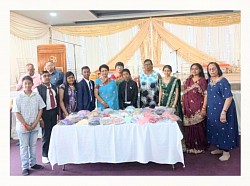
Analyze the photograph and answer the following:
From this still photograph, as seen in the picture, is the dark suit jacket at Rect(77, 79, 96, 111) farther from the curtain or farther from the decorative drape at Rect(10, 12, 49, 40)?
the decorative drape at Rect(10, 12, 49, 40)

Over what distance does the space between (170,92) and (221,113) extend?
49cm

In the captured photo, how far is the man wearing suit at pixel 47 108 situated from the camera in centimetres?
246

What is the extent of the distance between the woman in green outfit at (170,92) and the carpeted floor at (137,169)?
18.8 inches

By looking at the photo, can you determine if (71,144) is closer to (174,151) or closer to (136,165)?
(136,165)

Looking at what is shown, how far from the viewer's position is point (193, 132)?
2.68 meters

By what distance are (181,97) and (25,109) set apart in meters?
1.35

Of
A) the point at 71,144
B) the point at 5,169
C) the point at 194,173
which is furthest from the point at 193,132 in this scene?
the point at 5,169

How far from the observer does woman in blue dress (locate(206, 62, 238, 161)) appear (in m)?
2.36

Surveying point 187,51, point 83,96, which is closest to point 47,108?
point 83,96

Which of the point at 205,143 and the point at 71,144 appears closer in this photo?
the point at 71,144

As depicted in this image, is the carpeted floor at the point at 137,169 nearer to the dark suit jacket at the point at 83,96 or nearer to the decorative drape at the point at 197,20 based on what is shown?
the dark suit jacket at the point at 83,96

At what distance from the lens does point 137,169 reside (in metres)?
2.29

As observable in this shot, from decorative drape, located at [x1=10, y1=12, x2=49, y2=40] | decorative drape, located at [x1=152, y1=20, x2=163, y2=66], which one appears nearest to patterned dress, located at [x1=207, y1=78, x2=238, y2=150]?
decorative drape, located at [x1=152, y1=20, x2=163, y2=66]

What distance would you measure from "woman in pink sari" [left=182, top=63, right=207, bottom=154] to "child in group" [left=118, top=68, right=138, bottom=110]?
45cm
